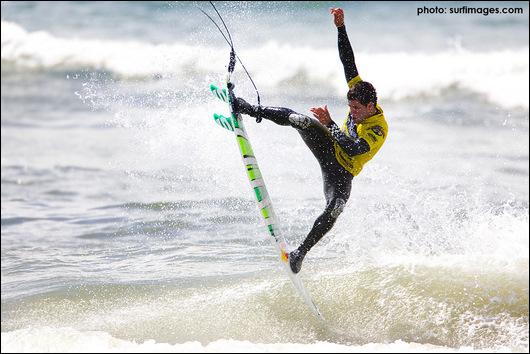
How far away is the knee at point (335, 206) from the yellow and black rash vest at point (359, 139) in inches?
12.7

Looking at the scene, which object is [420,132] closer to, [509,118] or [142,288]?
[509,118]

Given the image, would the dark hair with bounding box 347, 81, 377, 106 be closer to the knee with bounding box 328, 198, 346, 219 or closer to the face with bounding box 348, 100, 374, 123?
the face with bounding box 348, 100, 374, 123

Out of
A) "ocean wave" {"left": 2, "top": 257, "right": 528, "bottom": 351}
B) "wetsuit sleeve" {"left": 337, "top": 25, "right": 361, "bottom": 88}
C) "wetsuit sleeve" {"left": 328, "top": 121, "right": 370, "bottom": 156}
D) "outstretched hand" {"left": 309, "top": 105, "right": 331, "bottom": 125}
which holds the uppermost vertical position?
"wetsuit sleeve" {"left": 337, "top": 25, "right": 361, "bottom": 88}

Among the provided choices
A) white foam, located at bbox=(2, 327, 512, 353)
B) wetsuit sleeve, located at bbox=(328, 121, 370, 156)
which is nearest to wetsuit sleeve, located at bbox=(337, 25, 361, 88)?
wetsuit sleeve, located at bbox=(328, 121, 370, 156)

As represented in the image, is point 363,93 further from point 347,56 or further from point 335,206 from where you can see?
point 335,206

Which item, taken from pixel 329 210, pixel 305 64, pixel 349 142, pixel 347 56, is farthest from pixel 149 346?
pixel 305 64

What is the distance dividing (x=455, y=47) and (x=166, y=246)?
47.8 ft

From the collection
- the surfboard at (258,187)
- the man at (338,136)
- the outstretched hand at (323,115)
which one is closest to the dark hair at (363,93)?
the man at (338,136)

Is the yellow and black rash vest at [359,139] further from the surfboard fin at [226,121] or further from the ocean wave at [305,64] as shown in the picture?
the ocean wave at [305,64]

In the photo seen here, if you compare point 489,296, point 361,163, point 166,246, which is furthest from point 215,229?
point 489,296

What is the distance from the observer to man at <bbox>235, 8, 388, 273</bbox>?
20.6 feet

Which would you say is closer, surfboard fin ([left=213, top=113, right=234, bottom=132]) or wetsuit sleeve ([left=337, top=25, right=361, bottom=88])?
wetsuit sleeve ([left=337, top=25, right=361, bottom=88])

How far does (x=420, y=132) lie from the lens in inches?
544

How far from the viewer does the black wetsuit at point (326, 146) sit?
20.5 ft
